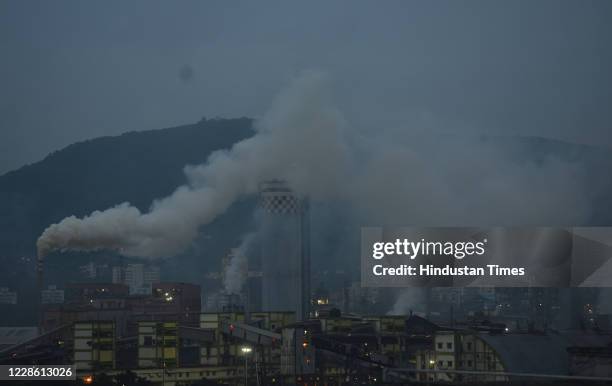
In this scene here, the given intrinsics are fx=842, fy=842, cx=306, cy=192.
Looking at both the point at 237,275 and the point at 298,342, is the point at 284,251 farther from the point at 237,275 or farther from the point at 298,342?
the point at 237,275

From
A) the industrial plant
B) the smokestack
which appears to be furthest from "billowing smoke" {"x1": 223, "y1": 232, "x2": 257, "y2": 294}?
the smokestack

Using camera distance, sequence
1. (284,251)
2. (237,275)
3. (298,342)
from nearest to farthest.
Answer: (298,342), (284,251), (237,275)

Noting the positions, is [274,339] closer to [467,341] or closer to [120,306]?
[467,341]

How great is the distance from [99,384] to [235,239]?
7858 cm

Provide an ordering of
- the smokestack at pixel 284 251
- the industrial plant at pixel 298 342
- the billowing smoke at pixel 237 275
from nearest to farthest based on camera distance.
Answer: the industrial plant at pixel 298 342 → the smokestack at pixel 284 251 → the billowing smoke at pixel 237 275

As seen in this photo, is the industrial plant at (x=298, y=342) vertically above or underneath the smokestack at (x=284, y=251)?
underneath

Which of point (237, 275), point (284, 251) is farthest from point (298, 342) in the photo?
point (237, 275)

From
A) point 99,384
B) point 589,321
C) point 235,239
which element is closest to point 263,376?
point 99,384

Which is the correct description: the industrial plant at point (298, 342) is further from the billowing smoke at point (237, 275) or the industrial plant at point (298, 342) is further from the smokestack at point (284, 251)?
the billowing smoke at point (237, 275)

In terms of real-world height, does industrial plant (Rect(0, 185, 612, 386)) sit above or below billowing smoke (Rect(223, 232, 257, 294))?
below

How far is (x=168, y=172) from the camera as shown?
13150cm

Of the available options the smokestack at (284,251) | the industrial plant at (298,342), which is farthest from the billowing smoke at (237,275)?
the smokestack at (284,251)

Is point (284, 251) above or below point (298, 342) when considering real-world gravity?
above

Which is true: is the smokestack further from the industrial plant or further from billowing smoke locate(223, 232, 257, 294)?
billowing smoke locate(223, 232, 257, 294)
